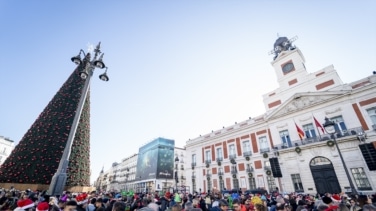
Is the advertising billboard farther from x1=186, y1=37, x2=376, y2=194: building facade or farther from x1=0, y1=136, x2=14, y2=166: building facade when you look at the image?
x1=0, y1=136, x2=14, y2=166: building facade

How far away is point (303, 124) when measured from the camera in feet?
70.8

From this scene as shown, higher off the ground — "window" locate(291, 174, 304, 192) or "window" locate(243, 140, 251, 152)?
"window" locate(243, 140, 251, 152)

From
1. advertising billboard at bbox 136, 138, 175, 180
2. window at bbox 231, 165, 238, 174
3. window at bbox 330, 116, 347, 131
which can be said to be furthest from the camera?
advertising billboard at bbox 136, 138, 175, 180

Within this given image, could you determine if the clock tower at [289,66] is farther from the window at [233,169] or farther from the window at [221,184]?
the window at [221,184]

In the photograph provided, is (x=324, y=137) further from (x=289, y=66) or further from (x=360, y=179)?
(x=289, y=66)

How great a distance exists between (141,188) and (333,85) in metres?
55.8

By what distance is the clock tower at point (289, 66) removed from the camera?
25.5m

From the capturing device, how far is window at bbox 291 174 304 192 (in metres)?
19.7

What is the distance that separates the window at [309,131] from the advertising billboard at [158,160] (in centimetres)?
3902

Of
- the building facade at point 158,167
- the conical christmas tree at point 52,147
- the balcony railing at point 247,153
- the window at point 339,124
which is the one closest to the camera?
the conical christmas tree at point 52,147

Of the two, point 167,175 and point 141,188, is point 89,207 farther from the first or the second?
point 141,188

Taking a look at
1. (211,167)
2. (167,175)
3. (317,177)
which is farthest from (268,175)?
(167,175)

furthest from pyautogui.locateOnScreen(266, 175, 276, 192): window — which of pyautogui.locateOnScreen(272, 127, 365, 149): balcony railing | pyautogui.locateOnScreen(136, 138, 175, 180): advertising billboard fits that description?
pyautogui.locateOnScreen(136, 138, 175, 180): advertising billboard

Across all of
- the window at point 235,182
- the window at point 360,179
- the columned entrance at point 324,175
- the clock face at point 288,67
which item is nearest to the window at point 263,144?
the columned entrance at point 324,175
